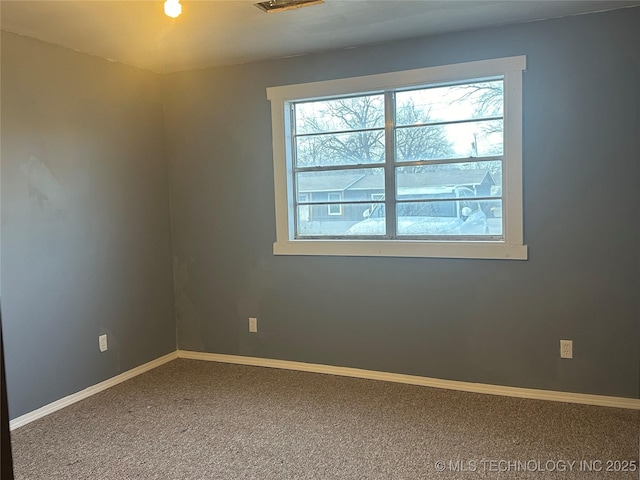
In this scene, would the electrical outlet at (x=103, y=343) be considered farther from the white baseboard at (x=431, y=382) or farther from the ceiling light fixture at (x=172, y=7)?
the ceiling light fixture at (x=172, y=7)

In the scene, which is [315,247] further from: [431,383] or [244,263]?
[431,383]

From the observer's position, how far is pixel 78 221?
3338 mm

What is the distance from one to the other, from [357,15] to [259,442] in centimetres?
237

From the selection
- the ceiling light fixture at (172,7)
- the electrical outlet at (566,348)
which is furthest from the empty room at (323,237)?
the ceiling light fixture at (172,7)

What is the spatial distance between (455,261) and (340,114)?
1.30m

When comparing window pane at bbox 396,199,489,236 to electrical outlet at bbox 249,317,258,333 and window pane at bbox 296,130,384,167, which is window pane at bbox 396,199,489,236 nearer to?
window pane at bbox 296,130,384,167

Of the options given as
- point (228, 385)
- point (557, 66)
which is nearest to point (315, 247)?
point (228, 385)

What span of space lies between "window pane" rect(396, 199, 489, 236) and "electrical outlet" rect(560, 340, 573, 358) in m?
0.80

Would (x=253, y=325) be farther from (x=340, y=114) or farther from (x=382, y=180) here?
(x=340, y=114)

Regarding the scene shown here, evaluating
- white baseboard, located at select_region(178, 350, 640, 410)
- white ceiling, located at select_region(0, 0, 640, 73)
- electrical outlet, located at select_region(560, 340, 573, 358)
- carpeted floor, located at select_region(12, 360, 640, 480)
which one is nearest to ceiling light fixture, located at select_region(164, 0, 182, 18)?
white ceiling, located at select_region(0, 0, 640, 73)

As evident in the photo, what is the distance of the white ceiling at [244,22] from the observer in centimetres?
263

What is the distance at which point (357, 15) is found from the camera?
2.82 m

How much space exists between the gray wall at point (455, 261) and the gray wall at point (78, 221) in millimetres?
249

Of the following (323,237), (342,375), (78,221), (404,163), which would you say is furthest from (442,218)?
(78,221)
